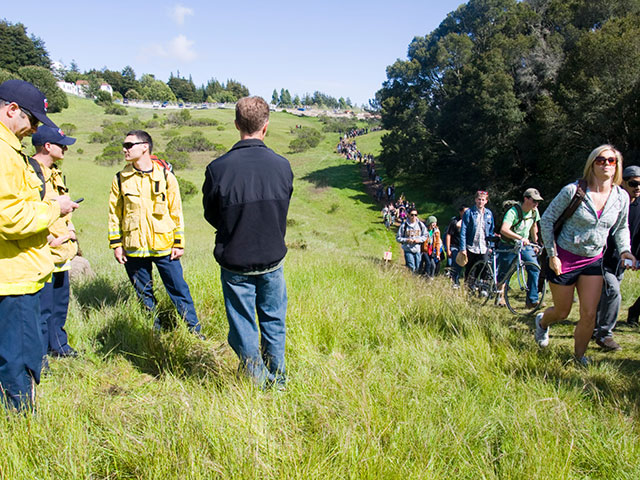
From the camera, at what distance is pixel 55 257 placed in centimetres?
362

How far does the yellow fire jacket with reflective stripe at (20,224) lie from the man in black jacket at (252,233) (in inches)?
37.6

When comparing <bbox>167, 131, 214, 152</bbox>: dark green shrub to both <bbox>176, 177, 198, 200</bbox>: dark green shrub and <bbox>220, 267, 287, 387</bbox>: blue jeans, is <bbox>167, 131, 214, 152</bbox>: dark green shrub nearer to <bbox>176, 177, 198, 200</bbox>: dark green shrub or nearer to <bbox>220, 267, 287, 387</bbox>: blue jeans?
<bbox>176, 177, 198, 200</bbox>: dark green shrub

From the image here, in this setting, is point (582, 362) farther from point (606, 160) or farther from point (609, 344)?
point (606, 160)

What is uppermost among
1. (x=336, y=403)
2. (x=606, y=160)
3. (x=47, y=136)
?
(x=47, y=136)

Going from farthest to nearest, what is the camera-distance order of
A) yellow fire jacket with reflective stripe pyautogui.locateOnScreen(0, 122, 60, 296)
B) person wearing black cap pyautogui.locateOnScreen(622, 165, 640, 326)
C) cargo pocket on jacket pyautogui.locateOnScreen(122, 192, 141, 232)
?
person wearing black cap pyautogui.locateOnScreen(622, 165, 640, 326) < cargo pocket on jacket pyautogui.locateOnScreen(122, 192, 141, 232) < yellow fire jacket with reflective stripe pyautogui.locateOnScreen(0, 122, 60, 296)

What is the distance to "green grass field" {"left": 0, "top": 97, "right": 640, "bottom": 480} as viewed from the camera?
1.92 m

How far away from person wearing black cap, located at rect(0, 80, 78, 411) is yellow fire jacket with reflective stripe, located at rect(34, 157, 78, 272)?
1.20m

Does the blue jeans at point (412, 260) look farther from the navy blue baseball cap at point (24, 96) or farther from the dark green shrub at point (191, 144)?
the dark green shrub at point (191, 144)

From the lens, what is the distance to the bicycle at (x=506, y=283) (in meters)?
6.54

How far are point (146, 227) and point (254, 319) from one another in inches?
74.1

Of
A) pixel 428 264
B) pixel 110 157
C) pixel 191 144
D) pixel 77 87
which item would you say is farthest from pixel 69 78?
pixel 428 264

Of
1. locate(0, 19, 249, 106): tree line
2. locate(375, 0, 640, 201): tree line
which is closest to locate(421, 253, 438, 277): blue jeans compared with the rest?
locate(375, 0, 640, 201): tree line

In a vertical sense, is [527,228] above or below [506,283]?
above

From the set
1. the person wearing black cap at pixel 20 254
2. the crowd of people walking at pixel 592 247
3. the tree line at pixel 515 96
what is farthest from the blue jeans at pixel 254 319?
the tree line at pixel 515 96
